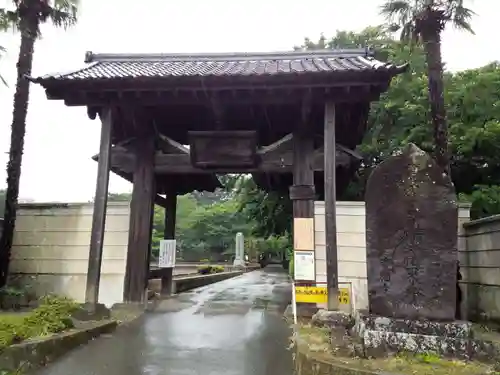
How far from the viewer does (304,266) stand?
31.2 feet

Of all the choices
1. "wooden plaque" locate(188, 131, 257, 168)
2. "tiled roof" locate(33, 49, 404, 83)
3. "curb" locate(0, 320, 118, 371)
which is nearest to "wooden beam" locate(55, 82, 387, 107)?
"tiled roof" locate(33, 49, 404, 83)

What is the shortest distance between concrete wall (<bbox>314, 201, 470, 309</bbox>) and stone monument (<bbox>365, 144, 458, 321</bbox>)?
3415mm

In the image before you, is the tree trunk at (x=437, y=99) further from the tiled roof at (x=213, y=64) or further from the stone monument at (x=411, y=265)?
the stone monument at (x=411, y=265)

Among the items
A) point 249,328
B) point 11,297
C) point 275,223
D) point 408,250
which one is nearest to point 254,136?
point 249,328

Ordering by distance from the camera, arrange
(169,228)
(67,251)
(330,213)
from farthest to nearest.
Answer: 1. (169,228)
2. (67,251)
3. (330,213)

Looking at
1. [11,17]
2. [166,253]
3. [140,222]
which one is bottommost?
[166,253]

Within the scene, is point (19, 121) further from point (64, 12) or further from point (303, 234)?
point (303, 234)

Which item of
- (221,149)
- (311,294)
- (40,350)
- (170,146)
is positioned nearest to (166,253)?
(170,146)

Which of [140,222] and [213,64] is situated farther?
[213,64]

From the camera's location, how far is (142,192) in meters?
10.6

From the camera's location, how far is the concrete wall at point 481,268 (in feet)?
29.3

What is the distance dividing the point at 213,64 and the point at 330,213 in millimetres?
5376

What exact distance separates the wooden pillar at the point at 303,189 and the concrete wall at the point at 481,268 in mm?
3740

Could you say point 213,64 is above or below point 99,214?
above
